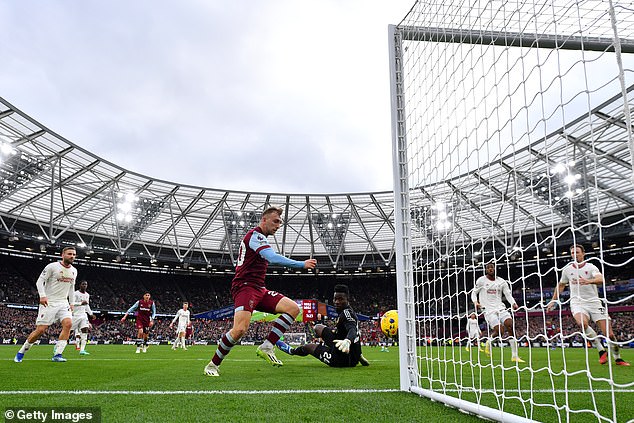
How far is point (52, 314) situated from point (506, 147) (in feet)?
26.9

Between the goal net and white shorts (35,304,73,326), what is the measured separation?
264 inches

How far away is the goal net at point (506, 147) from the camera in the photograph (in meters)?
2.53

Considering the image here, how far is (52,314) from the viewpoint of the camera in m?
8.17

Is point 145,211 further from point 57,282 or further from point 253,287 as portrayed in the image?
point 253,287

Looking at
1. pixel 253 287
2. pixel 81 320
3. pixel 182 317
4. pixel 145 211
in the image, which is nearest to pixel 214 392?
pixel 253 287

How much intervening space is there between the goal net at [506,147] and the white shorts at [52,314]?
6.70m

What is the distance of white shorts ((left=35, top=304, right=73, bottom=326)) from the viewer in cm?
802

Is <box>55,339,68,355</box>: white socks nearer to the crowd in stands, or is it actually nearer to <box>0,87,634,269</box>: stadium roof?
<box>0,87,634,269</box>: stadium roof

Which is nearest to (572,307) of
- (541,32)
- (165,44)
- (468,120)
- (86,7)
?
(468,120)

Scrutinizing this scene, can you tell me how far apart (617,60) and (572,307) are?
577cm

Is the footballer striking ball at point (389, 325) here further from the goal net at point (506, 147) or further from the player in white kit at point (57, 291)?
the player in white kit at point (57, 291)

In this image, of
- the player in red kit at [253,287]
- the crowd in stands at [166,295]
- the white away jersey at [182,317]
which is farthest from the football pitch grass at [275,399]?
the crowd in stands at [166,295]

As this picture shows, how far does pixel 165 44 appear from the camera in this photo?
23156mm

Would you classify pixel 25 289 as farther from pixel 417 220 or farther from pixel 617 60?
pixel 617 60
